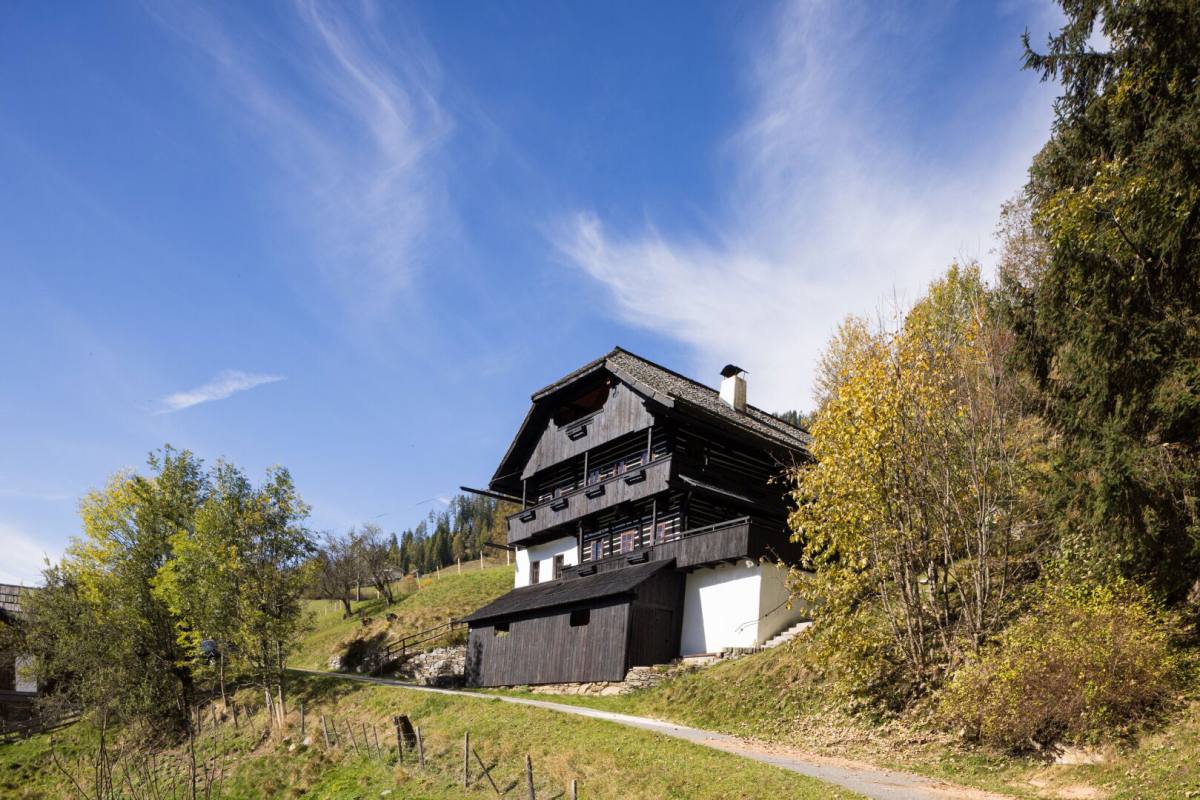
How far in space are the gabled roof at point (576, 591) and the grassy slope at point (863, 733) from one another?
335cm

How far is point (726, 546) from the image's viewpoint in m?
25.6

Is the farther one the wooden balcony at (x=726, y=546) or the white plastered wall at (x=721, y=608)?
the wooden balcony at (x=726, y=546)

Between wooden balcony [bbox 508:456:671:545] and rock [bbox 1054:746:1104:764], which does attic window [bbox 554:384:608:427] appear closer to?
wooden balcony [bbox 508:456:671:545]

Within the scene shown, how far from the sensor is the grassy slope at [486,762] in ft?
45.8

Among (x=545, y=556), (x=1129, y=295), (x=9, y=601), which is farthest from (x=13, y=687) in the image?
(x=1129, y=295)

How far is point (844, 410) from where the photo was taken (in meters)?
17.5

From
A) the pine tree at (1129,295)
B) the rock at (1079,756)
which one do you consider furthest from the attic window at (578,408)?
the rock at (1079,756)

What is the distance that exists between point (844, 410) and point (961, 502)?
3.18m

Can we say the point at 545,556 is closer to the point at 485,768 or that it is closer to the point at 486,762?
the point at 486,762

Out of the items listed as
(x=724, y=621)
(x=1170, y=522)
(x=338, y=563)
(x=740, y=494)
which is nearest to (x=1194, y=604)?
(x=1170, y=522)

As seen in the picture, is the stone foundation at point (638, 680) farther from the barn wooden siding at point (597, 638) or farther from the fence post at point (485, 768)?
the fence post at point (485, 768)

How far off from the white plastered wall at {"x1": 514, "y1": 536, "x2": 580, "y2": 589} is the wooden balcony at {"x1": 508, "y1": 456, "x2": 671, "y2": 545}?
2.30 feet

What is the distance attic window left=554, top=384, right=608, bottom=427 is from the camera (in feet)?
119

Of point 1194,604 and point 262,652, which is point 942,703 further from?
point 262,652
